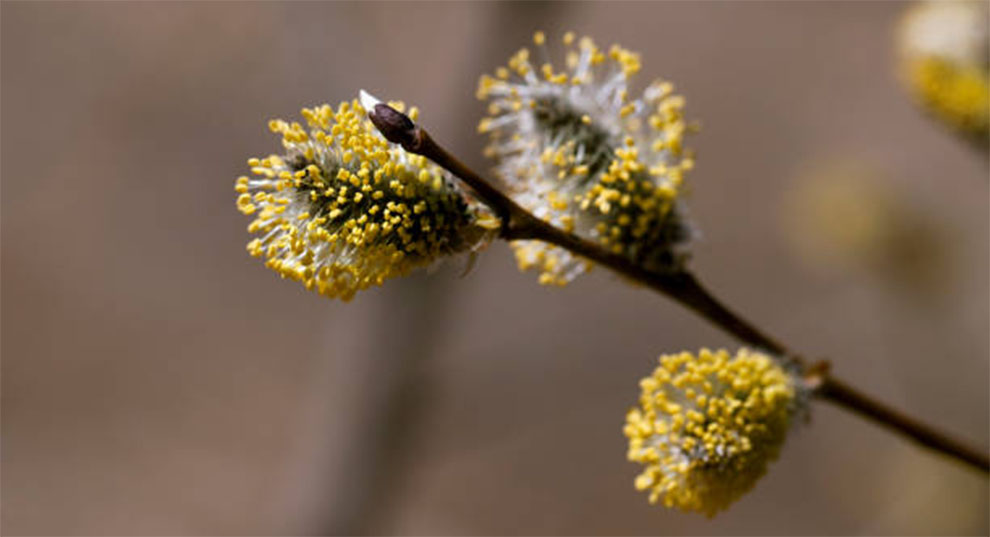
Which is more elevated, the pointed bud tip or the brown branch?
the pointed bud tip

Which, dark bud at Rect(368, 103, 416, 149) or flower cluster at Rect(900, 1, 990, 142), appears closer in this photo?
dark bud at Rect(368, 103, 416, 149)

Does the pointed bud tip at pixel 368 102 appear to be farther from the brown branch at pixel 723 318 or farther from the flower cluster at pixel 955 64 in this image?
the flower cluster at pixel 955 64

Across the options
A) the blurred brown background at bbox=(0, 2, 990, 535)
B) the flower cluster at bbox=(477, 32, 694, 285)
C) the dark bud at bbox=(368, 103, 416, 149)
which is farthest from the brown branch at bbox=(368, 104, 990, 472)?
the blurred brown background at bbox=(0, 2, 990, 535)

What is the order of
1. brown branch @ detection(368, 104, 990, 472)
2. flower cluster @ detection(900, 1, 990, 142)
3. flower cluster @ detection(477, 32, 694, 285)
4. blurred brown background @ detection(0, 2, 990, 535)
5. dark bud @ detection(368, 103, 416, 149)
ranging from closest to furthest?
1. dark bud @ detection(368, 103, 416, 149)
2. brown branch @ detection(368, 104, 990, 472)
3. flower cluster @ detection(477, 32, 694, 285)
4. flower cluster @ detection(900, 1, 990, 142)
5. blurred brown background @ detection(0, 2, 990, 535)

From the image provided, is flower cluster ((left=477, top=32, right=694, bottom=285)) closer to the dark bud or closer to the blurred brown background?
the dark bud

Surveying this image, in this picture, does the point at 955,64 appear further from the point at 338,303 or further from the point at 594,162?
the point at 338,303

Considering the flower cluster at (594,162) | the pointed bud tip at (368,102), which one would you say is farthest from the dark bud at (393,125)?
the flower cluster at (594,162)

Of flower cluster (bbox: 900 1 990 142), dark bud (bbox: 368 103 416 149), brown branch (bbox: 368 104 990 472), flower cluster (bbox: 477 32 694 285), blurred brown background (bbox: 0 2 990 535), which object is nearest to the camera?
dark bud (bbox: 368 103 416 149)
